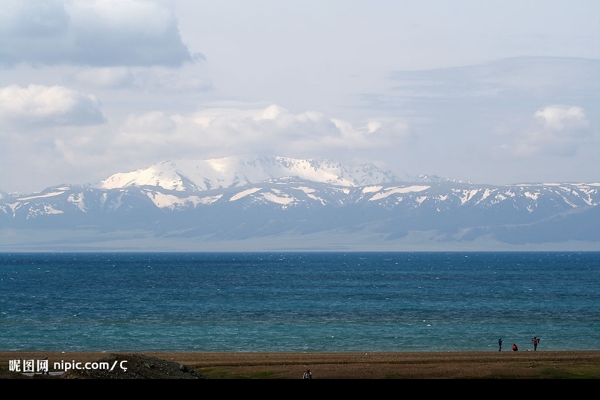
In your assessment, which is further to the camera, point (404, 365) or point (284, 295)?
point (284, 295)

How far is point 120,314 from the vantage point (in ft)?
298

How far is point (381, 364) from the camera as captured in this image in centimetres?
4922

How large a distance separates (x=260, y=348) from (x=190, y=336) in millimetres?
9702

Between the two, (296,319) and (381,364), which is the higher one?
(381,364)

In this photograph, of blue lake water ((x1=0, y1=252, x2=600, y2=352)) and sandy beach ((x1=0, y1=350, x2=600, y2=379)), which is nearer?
sandy beach ((x1=0, y1=350, x2=600, y2=379))

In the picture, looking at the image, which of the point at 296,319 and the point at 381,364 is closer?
the point at 381,364

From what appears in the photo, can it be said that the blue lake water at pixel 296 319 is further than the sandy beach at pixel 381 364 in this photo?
Yes

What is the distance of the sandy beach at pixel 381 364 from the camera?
4394cm

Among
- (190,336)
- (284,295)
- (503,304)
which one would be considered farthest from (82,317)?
(503,304)

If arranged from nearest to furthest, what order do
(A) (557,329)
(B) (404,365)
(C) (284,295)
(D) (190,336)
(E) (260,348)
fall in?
(B) (404,365) < (E) (260,348) < (D) (190,336) < (A) (557,329) < (C) (284,295)

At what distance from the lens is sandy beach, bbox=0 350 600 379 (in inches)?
1730
